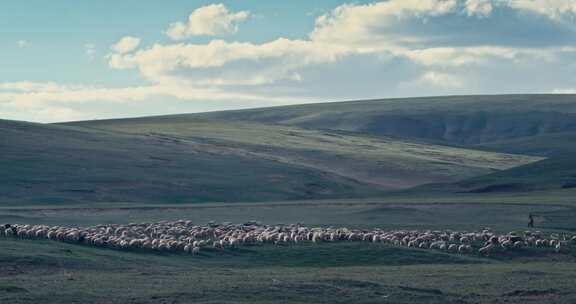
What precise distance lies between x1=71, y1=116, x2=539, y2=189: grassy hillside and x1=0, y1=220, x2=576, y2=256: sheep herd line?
166 feet

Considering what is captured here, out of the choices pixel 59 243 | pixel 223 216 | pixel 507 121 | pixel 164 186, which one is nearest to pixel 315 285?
pixel 59 243

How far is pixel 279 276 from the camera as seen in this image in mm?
32062

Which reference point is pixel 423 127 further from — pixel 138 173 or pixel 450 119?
pixel 138 173

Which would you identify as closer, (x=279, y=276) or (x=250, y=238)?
(x=279, y=276)

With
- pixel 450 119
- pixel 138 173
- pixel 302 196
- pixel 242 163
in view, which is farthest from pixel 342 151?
pixel 450 119

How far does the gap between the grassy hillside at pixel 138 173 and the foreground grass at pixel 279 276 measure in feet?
122

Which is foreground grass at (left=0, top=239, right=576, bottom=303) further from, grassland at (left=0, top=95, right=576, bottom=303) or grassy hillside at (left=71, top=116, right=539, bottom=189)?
grassy hillside at (left=71, top=116, right=539, bottom=189)

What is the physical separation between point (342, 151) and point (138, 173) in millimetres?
34072

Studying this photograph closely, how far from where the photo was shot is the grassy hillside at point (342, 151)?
10388 cm

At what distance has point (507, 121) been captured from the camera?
17975 cm

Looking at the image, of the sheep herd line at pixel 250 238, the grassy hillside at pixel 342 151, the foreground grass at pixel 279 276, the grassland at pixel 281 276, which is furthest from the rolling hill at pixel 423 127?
the foreground grass at pixel 279 276

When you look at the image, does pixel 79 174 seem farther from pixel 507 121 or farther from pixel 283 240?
pixel 507 121

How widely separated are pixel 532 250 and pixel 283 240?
350 inches

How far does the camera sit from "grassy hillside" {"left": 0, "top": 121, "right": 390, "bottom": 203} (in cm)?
7906
